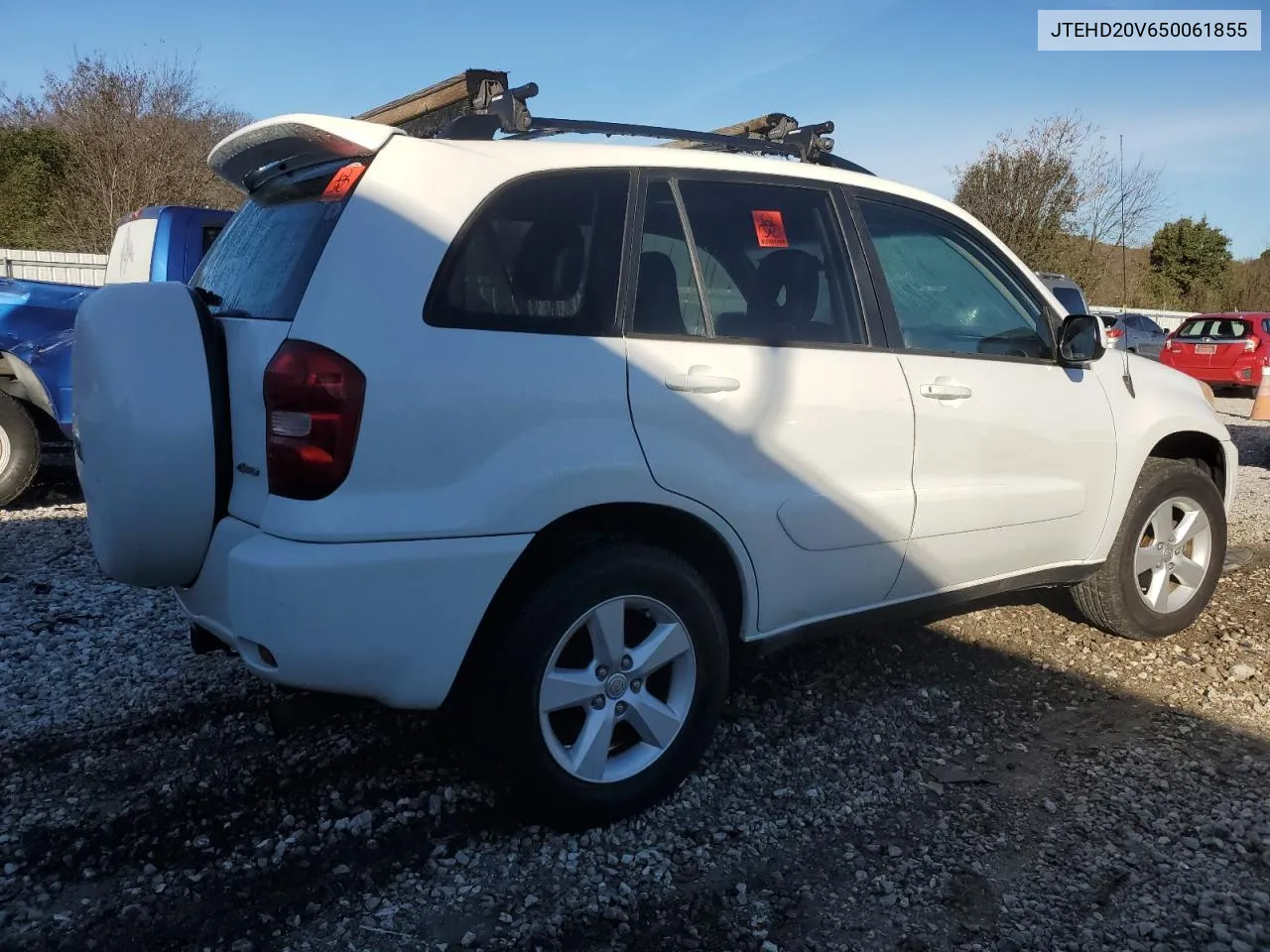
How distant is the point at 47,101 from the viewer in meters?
21.5

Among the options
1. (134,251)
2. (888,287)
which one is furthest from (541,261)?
(134,251)

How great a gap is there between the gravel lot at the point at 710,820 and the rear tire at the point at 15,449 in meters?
2.83

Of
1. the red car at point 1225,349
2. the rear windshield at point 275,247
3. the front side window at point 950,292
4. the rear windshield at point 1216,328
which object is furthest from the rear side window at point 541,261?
the rear windshield at point 1216,328

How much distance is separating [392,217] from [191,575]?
1.10 metres

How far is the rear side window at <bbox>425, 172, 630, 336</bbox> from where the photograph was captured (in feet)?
8.23

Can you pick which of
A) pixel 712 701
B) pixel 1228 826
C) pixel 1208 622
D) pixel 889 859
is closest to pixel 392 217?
pixel 712 701

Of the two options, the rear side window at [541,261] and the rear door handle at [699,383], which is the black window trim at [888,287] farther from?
the rear side window at [541,261]

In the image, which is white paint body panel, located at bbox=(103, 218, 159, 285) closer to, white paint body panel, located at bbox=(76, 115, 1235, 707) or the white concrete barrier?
white paint body panel, located at bbox=(76, 115, 1235, 707)

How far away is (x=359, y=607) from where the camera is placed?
2.34 meters

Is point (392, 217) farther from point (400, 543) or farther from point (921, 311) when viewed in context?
point (921, 311)

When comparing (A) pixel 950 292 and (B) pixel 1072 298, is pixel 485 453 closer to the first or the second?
(A) pixel 950 292

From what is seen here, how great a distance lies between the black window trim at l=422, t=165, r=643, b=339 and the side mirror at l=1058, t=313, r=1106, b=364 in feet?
6.18

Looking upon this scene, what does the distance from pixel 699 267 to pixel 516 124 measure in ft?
2.31

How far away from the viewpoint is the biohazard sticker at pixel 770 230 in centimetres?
317
